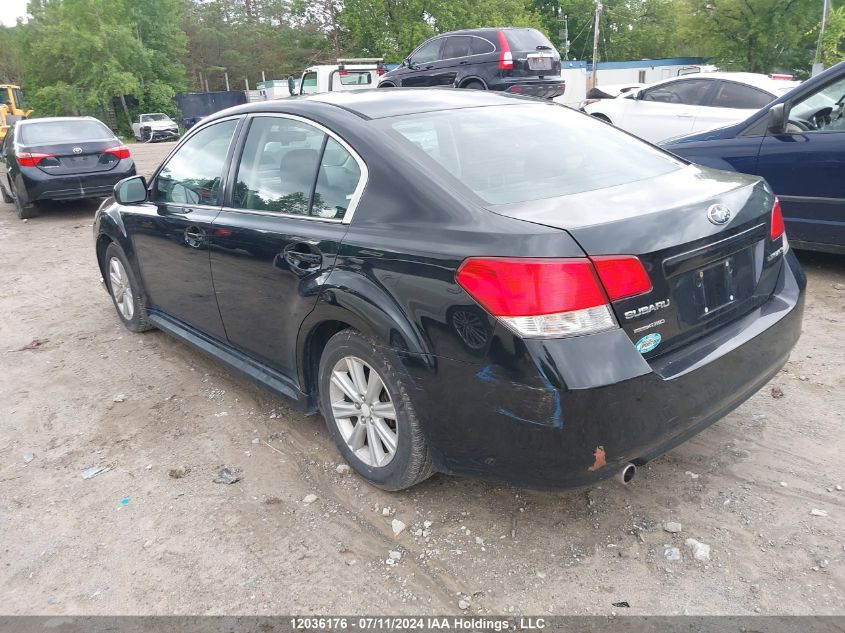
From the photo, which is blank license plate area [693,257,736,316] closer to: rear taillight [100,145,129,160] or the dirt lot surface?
the dirt lot surface

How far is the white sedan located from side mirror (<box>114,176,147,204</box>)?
236 inches

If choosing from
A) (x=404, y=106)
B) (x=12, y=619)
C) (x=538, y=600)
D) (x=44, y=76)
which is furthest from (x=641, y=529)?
(x=44, y=76)

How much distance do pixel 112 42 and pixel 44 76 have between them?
5.97m

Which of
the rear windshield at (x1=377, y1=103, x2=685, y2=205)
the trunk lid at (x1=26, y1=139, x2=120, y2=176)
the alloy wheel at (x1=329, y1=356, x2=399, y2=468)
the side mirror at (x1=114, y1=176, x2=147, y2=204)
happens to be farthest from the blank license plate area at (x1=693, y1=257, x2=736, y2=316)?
the trunk lid at (x1=26, y1=139, x2=120, y2=176)

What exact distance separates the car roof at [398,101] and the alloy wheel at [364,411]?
1134mm

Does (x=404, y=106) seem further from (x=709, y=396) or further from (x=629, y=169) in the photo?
(x=709, y=396)

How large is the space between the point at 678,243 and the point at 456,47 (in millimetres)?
14384

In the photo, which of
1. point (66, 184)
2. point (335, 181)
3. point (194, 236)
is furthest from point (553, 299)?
point (66, 184)

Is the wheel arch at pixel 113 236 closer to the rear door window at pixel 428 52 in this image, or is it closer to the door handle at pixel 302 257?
the door handle at pixel 302 257

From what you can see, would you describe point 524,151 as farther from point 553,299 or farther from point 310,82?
point 310,82

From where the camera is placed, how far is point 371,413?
299cm

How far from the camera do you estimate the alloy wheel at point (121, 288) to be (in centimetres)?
516

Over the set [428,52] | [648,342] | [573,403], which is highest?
[428,52]

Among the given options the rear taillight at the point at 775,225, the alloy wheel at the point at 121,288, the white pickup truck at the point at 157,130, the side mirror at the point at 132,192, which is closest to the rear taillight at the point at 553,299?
the rear taillight at the point at 775,225
